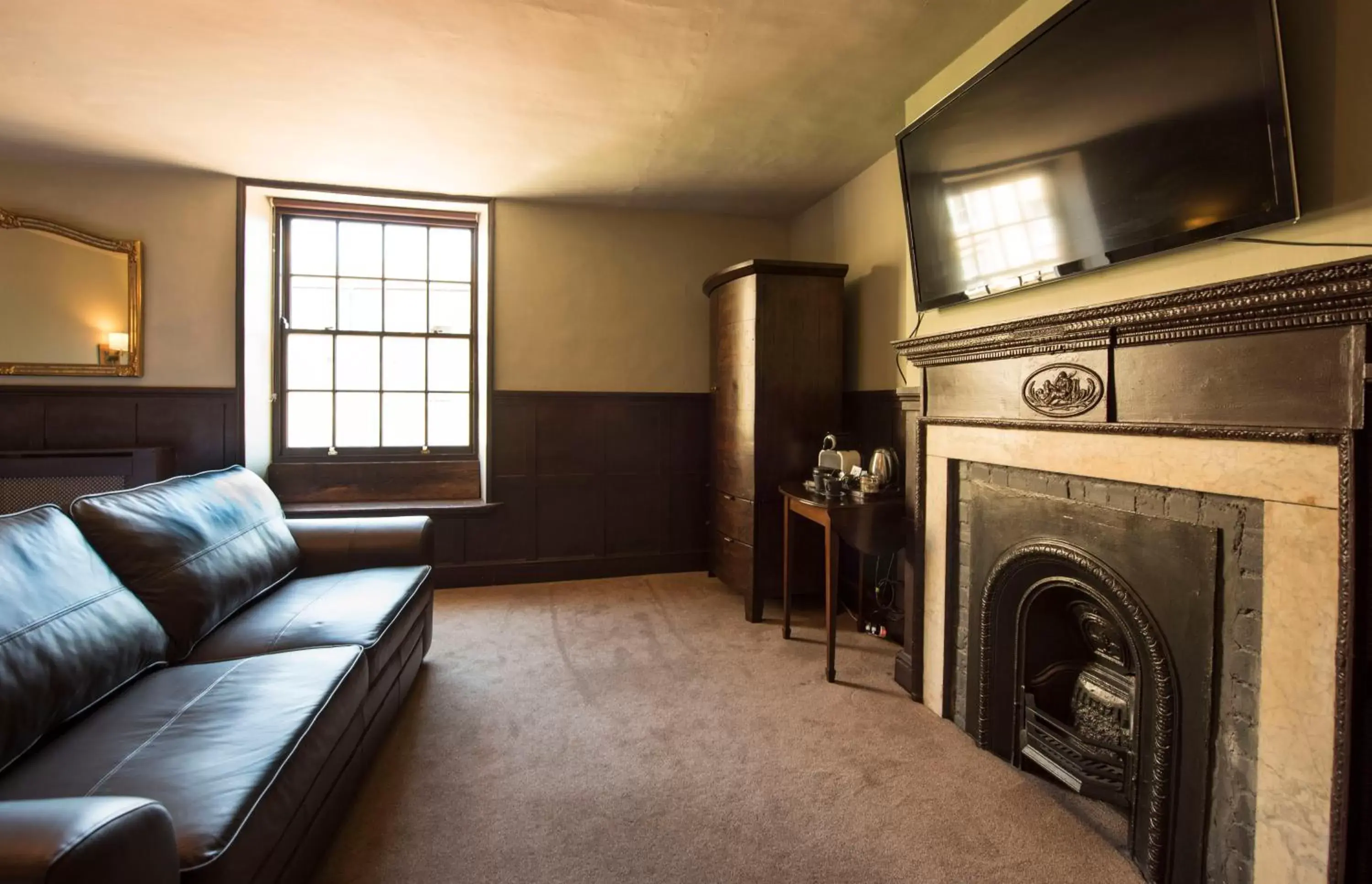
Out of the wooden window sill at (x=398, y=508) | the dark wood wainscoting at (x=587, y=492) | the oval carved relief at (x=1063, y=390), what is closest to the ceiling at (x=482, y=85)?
the oval carved relief at (x=1063, y=390)

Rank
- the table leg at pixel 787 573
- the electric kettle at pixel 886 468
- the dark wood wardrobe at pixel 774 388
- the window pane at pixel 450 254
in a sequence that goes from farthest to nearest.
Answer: the window pane at pixel 450 254 < the dark wood wardrobe at pixel 774 388 < the table leg at pixel 787 573 < the electric kettle at pixel 886 468

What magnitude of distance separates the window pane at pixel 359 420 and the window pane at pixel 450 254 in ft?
3.15

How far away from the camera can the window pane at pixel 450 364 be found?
4078 mm

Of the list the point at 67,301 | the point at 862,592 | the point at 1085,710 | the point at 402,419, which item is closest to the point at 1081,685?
the point at 1085,710

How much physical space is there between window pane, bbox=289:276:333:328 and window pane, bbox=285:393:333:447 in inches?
18.8

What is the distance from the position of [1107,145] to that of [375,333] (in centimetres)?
405

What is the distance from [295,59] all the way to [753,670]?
125 inches

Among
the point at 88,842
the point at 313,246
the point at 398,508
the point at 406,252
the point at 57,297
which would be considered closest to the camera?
the point at 88,842

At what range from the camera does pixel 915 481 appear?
2.38m

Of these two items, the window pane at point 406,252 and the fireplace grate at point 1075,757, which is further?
the window pane at point 406,252

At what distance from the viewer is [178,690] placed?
145cm

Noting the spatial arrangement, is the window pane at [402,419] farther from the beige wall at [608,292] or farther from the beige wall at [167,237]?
the beige wall at [167,237]

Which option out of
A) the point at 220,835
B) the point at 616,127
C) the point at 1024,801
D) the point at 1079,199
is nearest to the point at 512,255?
the point at 616,127

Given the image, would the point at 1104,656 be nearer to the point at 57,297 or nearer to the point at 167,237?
the point at 167,237
